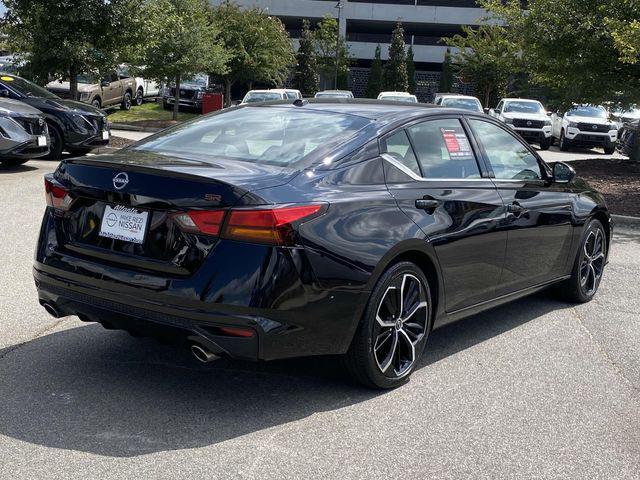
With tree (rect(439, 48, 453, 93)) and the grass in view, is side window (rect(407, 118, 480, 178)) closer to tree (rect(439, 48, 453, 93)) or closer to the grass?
the grass

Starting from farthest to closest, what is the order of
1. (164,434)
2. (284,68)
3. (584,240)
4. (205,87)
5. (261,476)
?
(284,68)
(205,87)
(584,240)
(164,434)
(261,476)

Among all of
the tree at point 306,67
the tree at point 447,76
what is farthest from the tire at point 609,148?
the tree at point 447,76

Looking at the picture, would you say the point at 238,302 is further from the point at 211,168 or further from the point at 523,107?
the point at 523,107

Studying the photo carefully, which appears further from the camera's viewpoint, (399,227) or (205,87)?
(205,87)

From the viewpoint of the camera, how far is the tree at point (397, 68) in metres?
53.4

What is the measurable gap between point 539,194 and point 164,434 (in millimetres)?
3428

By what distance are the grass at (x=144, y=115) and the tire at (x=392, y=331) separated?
1011 inches

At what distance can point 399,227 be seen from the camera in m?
4.36

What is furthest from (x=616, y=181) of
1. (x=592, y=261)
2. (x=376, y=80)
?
(x=376, y=80)

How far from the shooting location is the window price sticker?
514 centimetres

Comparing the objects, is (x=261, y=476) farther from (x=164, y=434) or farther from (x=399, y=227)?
(x=399, y=227)

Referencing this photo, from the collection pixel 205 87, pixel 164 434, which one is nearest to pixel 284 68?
pixel 205 87

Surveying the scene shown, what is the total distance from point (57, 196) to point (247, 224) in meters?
1.31

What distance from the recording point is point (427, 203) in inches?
183
